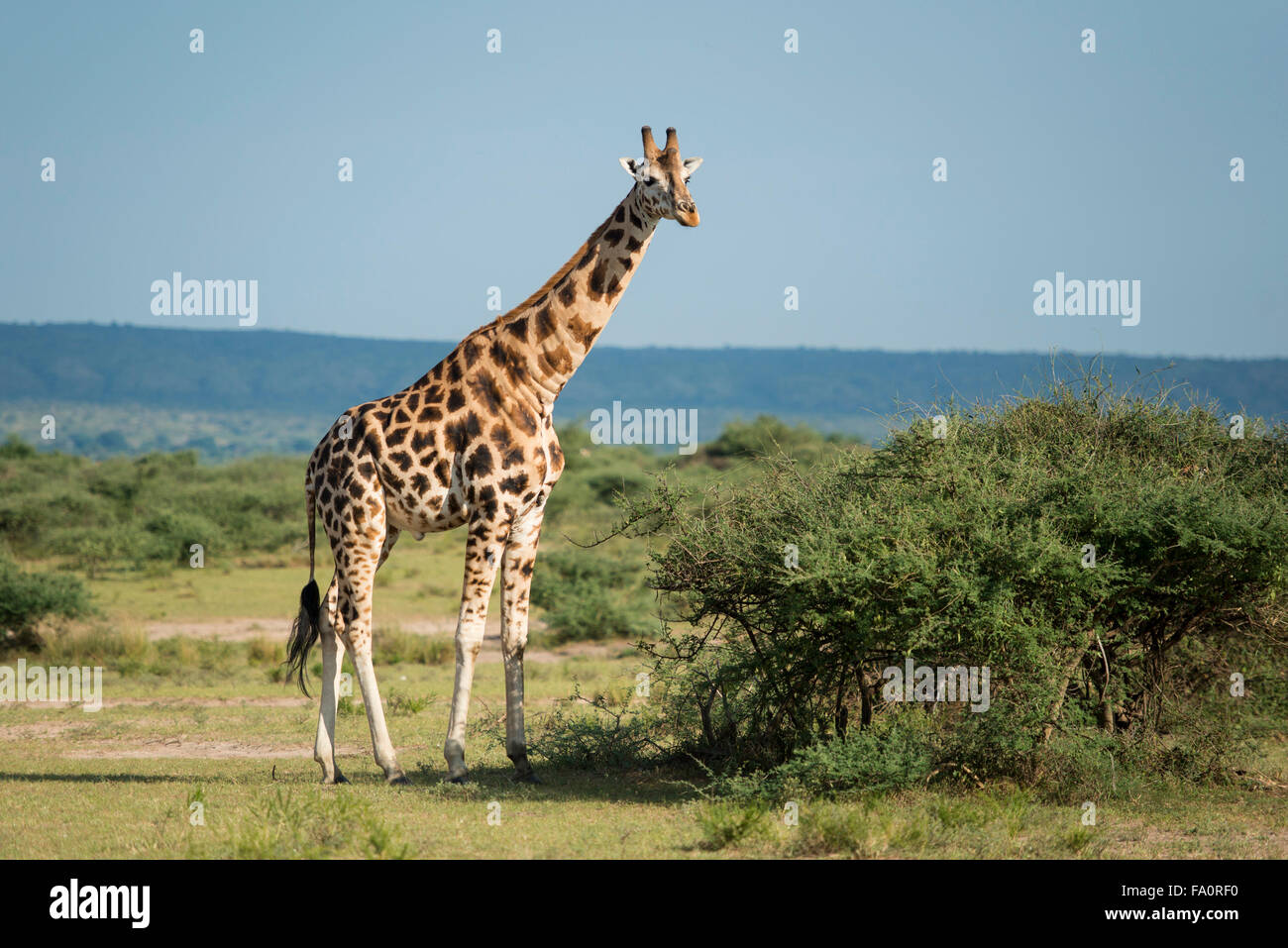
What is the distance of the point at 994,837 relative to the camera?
721cm

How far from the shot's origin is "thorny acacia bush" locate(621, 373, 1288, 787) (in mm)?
8086

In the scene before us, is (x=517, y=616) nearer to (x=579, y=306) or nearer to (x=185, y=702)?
(x=579, y=306)

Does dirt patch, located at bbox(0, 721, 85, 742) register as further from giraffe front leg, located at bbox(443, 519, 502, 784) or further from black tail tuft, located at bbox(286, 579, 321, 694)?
giraffe front leg, located at bbox(443, 519, 502, 784)

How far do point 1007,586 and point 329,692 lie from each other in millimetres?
4884

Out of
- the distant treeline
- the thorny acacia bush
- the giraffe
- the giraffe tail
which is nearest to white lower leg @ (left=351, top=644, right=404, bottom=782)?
the giraffe

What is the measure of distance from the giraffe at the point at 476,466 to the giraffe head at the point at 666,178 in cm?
5

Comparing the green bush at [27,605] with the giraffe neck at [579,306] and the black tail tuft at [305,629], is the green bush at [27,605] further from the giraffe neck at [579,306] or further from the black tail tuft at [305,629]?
the giraffe neck at [579,306]

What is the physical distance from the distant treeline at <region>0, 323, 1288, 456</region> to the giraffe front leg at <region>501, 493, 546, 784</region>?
127293 millimetres

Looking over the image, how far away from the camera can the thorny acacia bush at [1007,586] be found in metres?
8.09

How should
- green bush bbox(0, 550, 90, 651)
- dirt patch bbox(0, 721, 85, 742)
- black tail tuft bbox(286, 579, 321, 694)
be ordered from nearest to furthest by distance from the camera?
black tail tuft bbox(286, 579, 321, 694), dirt patch bbox(0, 721, 85, 742), green bush bbox(0, 550, 90, 651)

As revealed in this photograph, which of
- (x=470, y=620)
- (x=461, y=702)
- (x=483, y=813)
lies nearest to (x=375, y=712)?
(x=461, y=702)

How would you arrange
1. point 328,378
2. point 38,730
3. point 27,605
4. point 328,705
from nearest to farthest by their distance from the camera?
point 328,705 < point 38,730 < point 27,605 < point 328,378

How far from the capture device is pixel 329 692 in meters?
9.39
